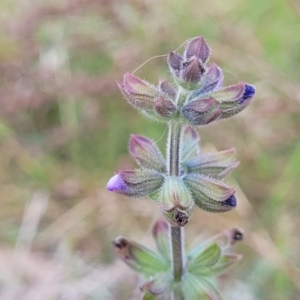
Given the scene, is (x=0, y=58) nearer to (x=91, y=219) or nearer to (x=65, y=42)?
(x=65, y=42)

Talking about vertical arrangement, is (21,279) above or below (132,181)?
below

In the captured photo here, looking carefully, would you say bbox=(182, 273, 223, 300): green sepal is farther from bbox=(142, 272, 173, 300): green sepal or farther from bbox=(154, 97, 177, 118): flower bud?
bbox=(154, 97, 177, 118): flower bud

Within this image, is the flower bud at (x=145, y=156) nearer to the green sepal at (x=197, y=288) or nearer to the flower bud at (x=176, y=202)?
the flower bud at (x=176, y=202)

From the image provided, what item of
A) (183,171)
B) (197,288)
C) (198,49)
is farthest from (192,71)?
(197,288)

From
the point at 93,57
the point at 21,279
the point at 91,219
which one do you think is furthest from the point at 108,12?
the point at 21,279

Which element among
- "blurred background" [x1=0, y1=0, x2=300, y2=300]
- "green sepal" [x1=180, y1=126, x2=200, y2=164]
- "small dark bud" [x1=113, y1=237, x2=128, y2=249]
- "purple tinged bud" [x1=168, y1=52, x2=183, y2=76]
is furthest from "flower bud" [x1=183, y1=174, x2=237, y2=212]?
"blurred background" [x1=0, y1=0, x2=300, y2=300]

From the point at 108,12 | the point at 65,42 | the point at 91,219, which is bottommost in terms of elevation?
the point at 91,219
